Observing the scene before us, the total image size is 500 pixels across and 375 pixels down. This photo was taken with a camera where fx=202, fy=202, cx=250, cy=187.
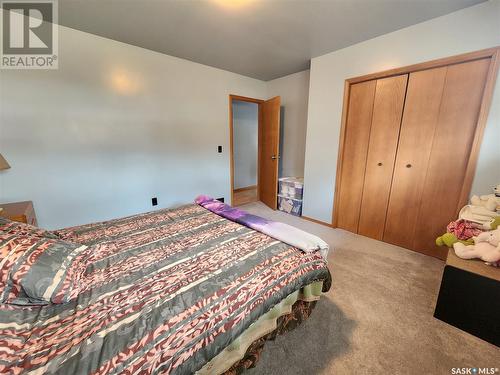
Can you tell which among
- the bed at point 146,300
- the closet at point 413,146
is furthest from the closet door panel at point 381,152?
the bed at point 146,300

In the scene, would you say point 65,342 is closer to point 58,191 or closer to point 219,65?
point 58,191

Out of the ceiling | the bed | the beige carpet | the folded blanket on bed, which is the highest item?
the ceiling

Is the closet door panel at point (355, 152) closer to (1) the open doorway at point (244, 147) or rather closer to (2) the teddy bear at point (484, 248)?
(2) the teddy bear at point (484, 248)

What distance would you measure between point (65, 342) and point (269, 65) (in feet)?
11.5

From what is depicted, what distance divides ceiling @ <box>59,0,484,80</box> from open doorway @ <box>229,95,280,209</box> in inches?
41.1

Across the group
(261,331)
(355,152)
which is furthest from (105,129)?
(355,152)

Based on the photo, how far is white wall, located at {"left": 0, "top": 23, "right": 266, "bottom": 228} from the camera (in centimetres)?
203

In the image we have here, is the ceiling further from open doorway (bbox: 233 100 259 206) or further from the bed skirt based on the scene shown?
the bed skirt

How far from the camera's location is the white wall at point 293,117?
3.46 m

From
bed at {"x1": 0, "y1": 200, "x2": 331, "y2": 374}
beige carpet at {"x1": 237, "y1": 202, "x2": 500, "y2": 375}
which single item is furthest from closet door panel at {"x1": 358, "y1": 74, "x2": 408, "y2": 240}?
bed at {"x1": 0, "y1": 200, "x2": 331, "y2": 374}

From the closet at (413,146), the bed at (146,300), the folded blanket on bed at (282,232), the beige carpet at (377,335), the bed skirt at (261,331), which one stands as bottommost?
the beige carpet at (377,335)

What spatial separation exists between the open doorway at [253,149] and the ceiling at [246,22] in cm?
104

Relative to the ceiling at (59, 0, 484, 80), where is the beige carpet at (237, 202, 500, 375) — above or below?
below

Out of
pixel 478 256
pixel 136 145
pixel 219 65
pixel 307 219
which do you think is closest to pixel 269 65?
pixel 219 65
